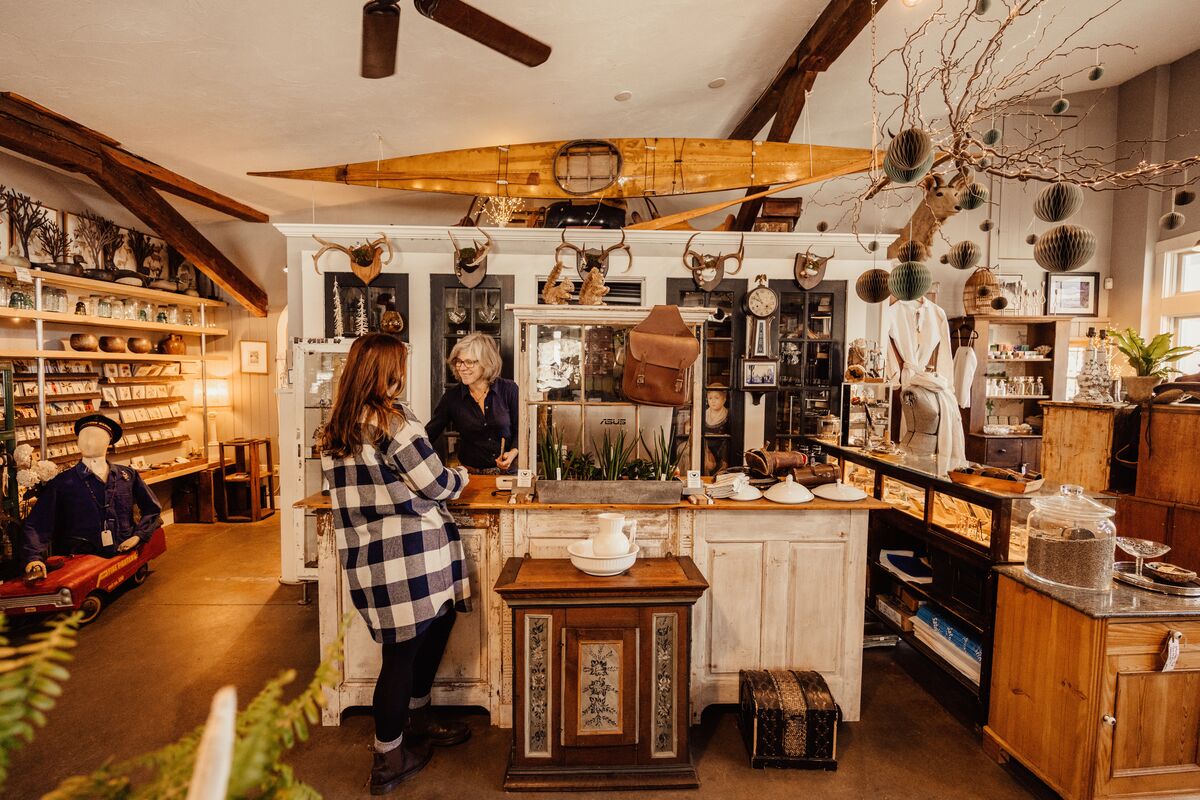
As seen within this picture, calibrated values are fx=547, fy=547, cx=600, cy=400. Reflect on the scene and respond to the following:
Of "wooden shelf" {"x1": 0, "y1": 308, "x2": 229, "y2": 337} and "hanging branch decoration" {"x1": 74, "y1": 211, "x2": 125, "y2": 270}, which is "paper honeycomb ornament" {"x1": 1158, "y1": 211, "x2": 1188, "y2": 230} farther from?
"hanging branch decoration" {"x1": 74, "y1": 211, "x2": 125, "y2": 270}

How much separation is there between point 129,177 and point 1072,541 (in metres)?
6.86

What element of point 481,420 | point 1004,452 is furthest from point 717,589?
point 1004,452

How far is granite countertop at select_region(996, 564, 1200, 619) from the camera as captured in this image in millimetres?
1918

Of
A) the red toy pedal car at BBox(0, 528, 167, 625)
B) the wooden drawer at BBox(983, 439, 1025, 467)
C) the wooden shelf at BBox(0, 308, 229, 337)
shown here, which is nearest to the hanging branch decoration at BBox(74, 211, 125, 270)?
the wooden shelf at BBox(0, 308, 229, 337)

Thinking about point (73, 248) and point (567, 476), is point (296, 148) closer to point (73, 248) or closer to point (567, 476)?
point (73, 248)

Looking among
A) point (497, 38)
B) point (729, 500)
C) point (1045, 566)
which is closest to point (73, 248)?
point (497, 38)

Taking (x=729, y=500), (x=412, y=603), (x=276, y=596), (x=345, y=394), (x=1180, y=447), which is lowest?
(x=276, y=596)

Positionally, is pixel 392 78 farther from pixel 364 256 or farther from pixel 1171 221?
pixel 1171 221

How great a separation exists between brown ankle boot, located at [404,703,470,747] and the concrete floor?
55 mm

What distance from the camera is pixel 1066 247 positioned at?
94.4 inches

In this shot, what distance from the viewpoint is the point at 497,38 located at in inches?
93.8

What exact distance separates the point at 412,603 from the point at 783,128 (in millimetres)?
4218

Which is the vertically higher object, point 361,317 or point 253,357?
point 361,317

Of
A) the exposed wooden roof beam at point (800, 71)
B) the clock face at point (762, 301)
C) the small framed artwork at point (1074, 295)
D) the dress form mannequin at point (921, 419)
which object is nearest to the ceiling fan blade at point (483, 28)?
the exposed wooden roof beam at point (800, 71)
